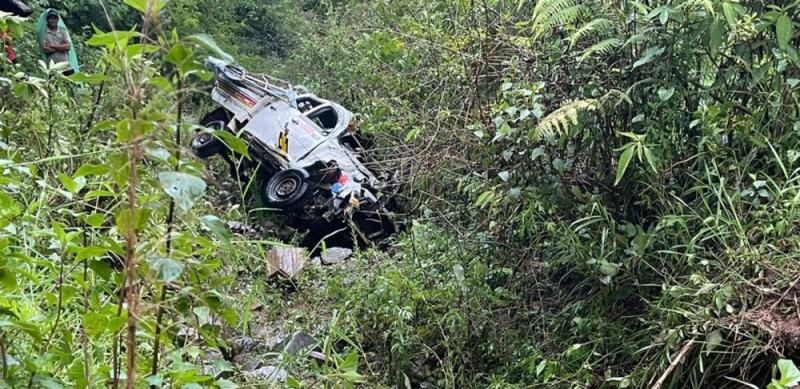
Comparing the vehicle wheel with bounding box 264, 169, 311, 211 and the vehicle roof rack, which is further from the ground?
the vehicle roof rack

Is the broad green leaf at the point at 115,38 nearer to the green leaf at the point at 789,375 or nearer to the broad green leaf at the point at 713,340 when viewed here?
the green leaf at the point at 789,375

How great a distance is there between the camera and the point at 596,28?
2.93 meters

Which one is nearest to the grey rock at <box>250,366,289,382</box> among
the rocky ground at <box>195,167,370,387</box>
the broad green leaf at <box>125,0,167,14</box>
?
the rocky ground at <box>195,167,370,387</box>

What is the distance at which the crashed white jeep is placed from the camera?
6410 mm

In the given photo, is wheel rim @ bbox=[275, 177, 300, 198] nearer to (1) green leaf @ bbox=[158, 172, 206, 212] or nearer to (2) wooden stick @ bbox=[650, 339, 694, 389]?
(2) wooden stick @ bbox=[650, 339, 694, 389]

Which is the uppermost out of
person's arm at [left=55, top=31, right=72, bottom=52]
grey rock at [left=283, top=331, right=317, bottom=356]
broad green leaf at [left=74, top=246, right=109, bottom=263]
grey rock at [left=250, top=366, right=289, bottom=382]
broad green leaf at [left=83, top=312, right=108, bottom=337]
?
broad green leaf at [left=74, top=246, right=109, bottom=263]

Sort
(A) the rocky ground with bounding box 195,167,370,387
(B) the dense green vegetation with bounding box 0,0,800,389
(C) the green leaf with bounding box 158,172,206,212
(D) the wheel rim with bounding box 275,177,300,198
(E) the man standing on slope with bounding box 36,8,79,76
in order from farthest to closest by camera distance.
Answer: (E) the man standing on slope with bounding box 36,8,79,76 < (D) the wheel rim with bounding box 275,177,300,198 < (A) the rocky ground with bounding box 195,167,370,387 < (B) the dense green vegetation with bounding box 0,0,800,389 < (C) the green leaf with bounding box 158,172,206,212

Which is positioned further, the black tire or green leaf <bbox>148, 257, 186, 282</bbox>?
the black tire

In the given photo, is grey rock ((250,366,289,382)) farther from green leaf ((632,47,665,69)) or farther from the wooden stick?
green leaf ((632,47,665,69))

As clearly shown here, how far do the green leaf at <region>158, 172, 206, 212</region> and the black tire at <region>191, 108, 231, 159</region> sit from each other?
5848 mm

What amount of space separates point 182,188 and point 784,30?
7.89 feet

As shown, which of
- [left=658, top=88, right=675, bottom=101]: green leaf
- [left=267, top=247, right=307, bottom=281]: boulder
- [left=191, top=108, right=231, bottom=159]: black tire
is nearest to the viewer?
[left=658, top=88, right=675, bottom=101]: green leaf

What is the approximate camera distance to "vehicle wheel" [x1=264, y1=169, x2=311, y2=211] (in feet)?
21.3

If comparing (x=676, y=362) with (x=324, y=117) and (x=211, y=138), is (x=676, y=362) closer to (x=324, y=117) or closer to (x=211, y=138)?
(x=211, y=138)
